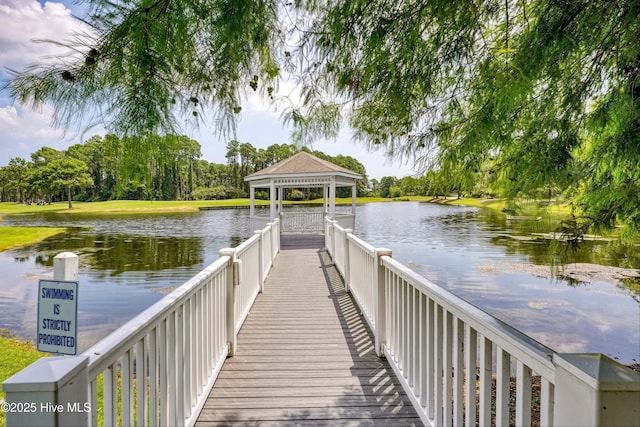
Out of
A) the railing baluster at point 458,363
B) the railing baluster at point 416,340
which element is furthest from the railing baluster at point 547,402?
the railing baluster at point 416,340

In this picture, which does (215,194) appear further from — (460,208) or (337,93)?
(337,93)

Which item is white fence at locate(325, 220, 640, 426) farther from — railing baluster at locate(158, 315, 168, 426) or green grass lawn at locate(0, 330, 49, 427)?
green grass lawn at locate(0, 330, 49, 427)

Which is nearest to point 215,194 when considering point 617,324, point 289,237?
point 289,237

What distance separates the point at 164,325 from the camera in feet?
6.23

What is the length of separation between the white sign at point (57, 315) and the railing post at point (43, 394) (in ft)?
0.75

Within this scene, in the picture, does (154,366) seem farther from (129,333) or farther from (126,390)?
(129,333)

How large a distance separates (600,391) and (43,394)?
1498 mm

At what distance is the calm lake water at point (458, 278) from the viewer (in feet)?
23.3

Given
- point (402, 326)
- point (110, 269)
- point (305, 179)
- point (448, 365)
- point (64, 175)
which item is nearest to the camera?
point (448, 365)

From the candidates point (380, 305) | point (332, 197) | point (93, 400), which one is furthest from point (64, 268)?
point (332, 197)

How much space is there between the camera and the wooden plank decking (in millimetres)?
2502

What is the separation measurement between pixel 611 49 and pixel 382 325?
Answer: 299 cm

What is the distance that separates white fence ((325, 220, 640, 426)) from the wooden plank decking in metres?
0.25

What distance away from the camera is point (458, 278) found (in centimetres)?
1159
